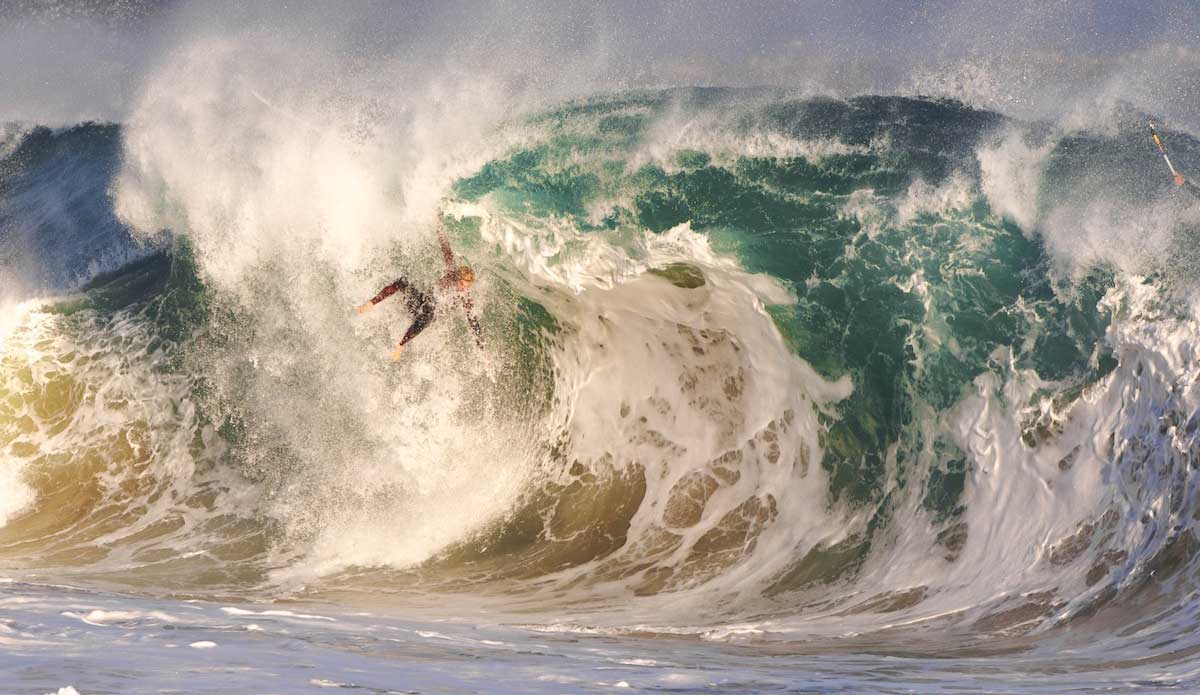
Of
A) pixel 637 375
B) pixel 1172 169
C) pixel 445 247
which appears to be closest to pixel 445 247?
pixel 445 247

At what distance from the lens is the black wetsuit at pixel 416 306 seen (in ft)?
31.6

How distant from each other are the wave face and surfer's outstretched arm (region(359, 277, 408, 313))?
0.18 m

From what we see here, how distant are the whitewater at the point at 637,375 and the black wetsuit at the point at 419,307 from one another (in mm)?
94

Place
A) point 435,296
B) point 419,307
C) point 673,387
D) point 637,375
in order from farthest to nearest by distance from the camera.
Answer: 1. point 419,307
2. point 435,296
3. point 637,375
4. point 673,387

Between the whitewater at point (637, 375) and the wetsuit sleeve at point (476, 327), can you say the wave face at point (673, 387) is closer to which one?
the whitewater at point (637, 375)

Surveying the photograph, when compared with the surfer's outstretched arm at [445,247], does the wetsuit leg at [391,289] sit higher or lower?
lower

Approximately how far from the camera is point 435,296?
9.59m

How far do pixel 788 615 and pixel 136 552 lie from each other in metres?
5.89

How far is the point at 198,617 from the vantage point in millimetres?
5477

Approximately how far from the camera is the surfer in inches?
370

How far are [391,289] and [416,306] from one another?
0.34m

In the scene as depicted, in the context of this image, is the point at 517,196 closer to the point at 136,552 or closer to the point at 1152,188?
the point at 136,552

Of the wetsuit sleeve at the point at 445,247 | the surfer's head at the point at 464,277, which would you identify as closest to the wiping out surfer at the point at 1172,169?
the surfer's head at the point at 464,277

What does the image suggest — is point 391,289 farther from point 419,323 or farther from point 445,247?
point 445,247
